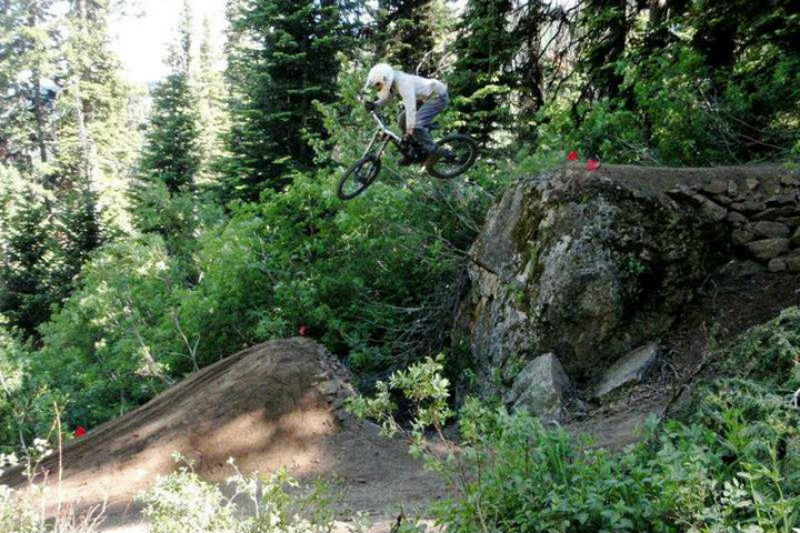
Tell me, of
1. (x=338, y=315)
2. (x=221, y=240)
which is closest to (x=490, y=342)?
(x=338, y=315)

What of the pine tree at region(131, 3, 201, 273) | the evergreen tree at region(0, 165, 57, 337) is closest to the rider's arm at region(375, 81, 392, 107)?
the pine tree at region(131, 3, 201, 273)

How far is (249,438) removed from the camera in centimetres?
720

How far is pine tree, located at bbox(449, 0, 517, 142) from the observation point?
13219mm

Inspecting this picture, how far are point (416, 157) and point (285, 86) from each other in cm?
1040

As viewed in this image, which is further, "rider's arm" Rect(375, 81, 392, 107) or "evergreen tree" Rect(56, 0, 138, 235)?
"evergreen tree" Rect(56, 0, 138, 235)

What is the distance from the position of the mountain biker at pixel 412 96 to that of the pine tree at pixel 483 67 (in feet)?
17.8

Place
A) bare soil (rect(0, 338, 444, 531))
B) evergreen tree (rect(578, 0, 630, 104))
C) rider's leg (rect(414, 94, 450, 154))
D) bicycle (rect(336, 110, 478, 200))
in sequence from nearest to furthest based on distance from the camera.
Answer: bare soil (rect(0, 338, 444, 531))
rider's leg (rect(414, 94, 450, 154))
bicycle (rect(336, 110, 478, 200))
evergreen tree (rect(578, 0, 630, 104))

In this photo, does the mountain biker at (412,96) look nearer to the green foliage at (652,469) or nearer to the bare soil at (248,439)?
the bare soil at (248,439)

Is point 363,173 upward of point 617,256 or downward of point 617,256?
upward

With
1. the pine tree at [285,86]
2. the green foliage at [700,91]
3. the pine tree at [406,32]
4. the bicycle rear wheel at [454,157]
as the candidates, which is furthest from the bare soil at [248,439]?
the pine tree at [406,32]

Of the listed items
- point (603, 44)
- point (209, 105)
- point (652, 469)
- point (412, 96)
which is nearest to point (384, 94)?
point (412, 96)

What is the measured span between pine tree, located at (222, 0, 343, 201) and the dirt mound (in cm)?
923

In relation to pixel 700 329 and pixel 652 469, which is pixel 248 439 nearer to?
pixel 652 469

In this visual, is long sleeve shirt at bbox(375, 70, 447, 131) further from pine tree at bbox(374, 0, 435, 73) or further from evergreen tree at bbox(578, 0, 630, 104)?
pine tree at bbox(374, 0, 435, 73)
